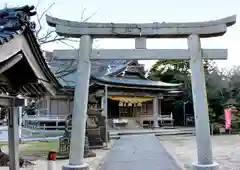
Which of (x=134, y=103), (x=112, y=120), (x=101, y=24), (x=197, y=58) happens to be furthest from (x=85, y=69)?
(x=134, y=103)

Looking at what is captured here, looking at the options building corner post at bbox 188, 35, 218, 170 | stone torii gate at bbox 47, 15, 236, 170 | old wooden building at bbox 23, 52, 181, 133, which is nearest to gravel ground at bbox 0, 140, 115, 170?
stone torii gate at bbox 47, 15, 236, 170

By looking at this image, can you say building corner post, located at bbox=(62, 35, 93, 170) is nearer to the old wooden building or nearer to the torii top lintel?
the torii top lintel

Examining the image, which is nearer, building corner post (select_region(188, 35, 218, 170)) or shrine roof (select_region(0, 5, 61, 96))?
shrine roof (select_region(0, 5, 61, 96))

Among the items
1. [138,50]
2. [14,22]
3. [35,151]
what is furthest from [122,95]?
[14,22]

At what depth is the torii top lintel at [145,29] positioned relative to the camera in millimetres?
8461

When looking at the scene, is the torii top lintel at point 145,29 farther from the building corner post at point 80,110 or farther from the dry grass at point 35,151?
Result: the dry grass at point 35,151

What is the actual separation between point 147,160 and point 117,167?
176 cm

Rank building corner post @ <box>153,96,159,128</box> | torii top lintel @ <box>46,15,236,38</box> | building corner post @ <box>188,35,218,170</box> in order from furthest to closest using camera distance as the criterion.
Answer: building corner post @ <box>153,96,159,128</box>, torii top lintel @ <box>46,15,236,38</box>, building corner post @ <box>188,35,218,170</box>

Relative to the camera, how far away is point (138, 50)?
28.2 feet

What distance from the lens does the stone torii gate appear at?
8.22 metres

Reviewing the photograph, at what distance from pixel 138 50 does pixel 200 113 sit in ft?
7.66

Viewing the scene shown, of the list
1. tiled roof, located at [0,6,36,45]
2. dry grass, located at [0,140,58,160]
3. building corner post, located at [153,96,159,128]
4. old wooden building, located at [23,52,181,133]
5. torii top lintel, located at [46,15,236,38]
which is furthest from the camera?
building corner post, located at [153,96,159,128]

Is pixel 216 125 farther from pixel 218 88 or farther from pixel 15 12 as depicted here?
pixel 15 12

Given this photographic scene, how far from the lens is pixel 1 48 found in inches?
148
